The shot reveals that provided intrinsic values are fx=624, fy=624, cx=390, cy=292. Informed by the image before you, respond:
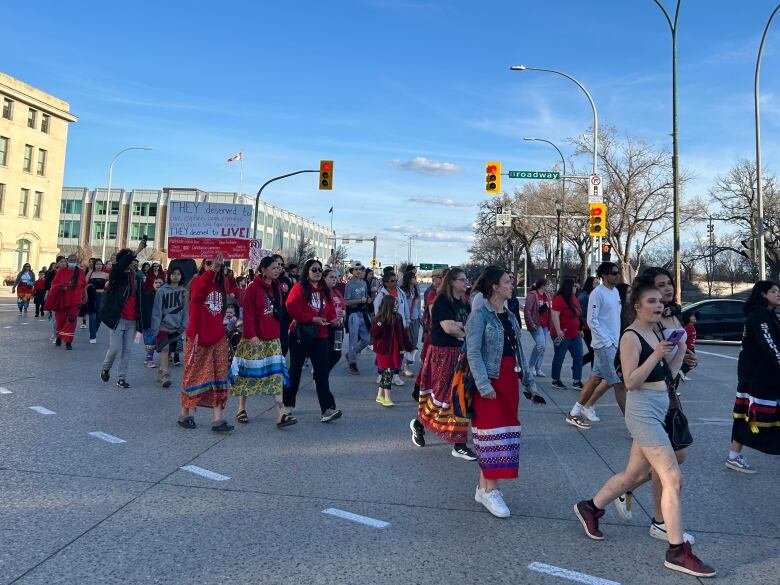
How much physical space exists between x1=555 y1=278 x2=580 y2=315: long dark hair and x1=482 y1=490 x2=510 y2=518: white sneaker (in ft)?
18.2

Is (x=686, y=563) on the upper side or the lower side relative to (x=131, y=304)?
lower

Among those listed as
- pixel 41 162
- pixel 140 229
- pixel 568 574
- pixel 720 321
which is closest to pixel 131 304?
pixel 568 574

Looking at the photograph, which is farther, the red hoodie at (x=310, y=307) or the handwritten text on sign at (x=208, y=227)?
the handwritten text on sign at (x=208, y=227)

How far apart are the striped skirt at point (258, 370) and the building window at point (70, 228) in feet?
283

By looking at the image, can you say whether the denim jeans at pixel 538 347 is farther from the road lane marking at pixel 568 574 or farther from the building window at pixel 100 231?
the building window at pixel 100 231

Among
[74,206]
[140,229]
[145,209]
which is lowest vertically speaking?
[140,229]

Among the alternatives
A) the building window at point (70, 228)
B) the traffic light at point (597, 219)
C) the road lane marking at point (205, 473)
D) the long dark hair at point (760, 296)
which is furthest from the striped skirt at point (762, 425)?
the building window at point (70, 228)

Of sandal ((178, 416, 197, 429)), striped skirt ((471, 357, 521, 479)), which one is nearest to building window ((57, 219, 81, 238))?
sandal ((178, 416, 197, 429))

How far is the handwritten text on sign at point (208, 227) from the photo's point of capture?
14.0m

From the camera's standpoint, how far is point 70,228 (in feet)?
273

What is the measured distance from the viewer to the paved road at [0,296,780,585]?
340cm

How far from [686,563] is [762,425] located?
2338 mm

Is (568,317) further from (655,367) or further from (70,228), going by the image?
(70,228)

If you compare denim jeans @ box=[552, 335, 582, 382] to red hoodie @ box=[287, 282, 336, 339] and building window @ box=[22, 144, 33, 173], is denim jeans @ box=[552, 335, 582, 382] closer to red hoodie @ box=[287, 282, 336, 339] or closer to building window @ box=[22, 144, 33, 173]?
red hoodie @ box=[287, 282, 336, 339]
